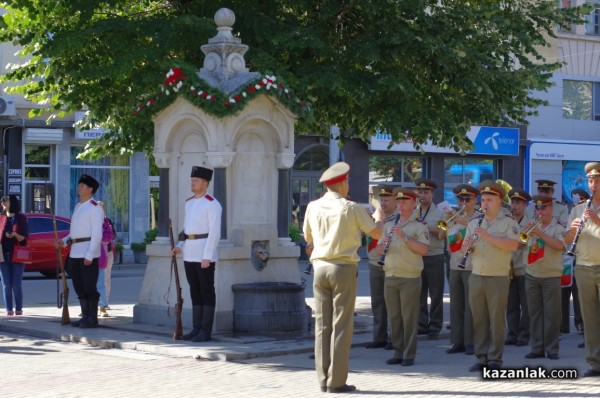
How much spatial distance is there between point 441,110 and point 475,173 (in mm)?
26079

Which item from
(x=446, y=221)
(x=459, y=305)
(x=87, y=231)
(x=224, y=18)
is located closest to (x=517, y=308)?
(x=459, y=305)

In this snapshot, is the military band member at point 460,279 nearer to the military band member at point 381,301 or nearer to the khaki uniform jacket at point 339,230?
the military band member at point 381,301

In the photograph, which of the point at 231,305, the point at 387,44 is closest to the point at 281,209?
the point at 231,305

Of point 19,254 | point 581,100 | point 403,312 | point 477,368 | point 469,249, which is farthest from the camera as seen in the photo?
point 581,100

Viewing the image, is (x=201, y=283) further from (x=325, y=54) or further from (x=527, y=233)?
(x=325, y=54)

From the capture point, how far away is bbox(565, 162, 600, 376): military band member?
10.7 metres

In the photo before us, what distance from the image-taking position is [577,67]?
42562 mm

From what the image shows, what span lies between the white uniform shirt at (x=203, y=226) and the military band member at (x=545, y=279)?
343cm

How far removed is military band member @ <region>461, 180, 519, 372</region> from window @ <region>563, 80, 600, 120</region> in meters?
32.7

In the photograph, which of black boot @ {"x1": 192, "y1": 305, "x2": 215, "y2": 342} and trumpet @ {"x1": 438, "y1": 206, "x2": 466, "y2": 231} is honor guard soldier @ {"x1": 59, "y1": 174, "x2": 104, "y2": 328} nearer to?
black boot @ {"x1": 192, "y1": 305, "x2": 215, "y2": 342}

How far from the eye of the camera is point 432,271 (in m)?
14.3

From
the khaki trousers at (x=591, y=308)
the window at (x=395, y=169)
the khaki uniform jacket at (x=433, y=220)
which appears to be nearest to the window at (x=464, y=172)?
the window at (x=395, y=169)

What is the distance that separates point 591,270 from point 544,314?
1.41m

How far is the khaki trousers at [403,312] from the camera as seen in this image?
37.9 ft
